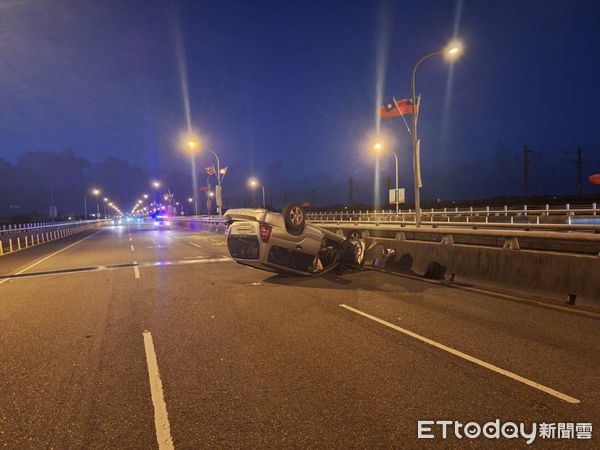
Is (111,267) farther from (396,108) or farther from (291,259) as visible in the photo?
(396,108)

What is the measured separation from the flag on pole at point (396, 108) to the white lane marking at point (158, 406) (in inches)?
722

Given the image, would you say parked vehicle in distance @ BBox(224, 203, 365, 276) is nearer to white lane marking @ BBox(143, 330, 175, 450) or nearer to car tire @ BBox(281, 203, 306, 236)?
car tire @ BBox(281, 203, 306, 236)

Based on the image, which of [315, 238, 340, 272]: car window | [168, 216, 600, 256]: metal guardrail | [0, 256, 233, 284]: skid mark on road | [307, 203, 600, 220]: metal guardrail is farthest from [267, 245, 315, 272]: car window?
[307, 203, 600, 220]: metal guardrail

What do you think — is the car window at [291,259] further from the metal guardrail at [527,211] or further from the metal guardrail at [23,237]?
the metal guardrail at [527,211]

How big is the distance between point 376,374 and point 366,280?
6.58 meters

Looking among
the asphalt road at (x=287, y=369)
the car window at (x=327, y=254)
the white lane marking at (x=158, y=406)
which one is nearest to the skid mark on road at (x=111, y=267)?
the asphalt road at (x=287, y=369)

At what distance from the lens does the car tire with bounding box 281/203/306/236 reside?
10172 millimetres

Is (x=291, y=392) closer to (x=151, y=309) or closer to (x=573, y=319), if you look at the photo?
(x=151, y=309)

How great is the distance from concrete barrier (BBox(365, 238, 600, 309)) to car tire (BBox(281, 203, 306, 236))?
4.04 meters

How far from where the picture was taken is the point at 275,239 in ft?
33.4

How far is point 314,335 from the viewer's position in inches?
251

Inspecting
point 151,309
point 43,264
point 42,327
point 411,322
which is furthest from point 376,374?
point 43,264

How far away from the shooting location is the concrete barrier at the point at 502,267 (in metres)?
8.05

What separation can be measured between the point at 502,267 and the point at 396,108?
14.5m
